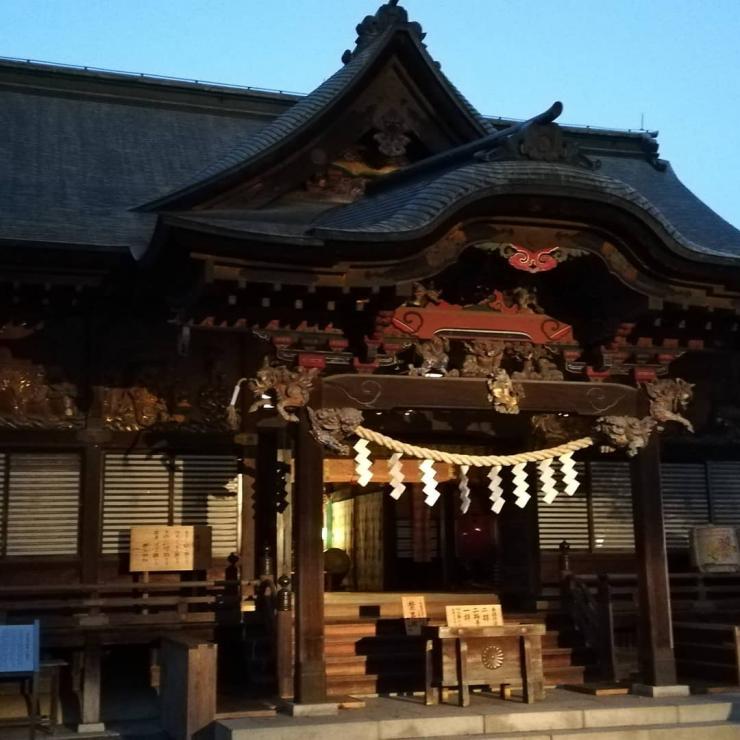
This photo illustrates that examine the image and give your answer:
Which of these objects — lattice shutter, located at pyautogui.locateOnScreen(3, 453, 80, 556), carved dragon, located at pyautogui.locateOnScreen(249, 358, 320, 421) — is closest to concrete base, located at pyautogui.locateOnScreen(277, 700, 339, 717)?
carved dragon, located at pyautogui.locateOnScreen(249, 358, 320, 421)

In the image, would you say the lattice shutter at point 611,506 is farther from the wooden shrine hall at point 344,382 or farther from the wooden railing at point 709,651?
the wooden railing at point 709,651

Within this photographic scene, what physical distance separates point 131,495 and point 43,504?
0.99 metres

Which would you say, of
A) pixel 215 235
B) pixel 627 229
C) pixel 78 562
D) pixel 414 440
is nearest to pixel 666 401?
pixel 627 229

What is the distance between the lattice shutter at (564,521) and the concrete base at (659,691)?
3317 mm

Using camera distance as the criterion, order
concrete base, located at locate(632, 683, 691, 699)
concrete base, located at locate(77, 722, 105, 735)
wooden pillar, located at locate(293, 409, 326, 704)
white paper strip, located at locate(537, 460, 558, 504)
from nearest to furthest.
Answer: wooden pillar, located at locate(293, 409, 326, 704) < concrete base, located at locate(632, 683, 691, 699) < concrete base, located at locate(77, 722, 105, 735) < white paper strip, located at locate(537, 460, 558, 504)

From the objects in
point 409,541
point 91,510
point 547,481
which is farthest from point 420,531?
point 91,510

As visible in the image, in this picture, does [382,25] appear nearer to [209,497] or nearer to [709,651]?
[209,497]

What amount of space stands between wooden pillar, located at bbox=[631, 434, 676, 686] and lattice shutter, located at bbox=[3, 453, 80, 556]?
633 centimetres

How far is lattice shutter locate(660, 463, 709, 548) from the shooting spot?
525 inches

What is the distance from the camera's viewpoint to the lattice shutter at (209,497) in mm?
11352

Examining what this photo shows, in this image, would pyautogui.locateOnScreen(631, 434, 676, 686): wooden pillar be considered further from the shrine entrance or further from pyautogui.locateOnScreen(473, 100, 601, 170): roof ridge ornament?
the shrine entrance

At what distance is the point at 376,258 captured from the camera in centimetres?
857

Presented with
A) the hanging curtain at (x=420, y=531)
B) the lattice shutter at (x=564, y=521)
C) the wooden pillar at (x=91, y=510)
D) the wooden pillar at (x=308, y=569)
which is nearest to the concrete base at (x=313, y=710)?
the wooden pillar at (x=308, y=569)

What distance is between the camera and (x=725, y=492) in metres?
13.6
